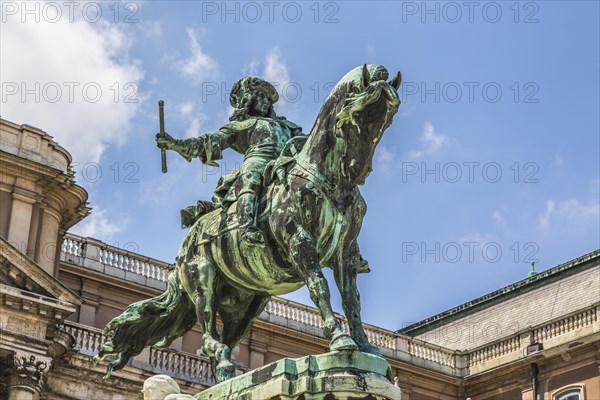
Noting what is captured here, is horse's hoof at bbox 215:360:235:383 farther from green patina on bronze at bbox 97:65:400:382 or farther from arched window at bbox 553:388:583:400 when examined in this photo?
arched window at bbox 553:388:583:400

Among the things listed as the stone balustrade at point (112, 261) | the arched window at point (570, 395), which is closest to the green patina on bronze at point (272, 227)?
the stone balustrade at point (112, 261)

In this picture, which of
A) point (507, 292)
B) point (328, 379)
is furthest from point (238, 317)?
point (507, 292)

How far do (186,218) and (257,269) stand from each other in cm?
112

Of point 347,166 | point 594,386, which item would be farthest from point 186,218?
point 594,386

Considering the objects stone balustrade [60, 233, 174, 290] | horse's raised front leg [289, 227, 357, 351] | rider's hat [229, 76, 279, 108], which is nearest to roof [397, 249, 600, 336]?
stone balustrade [60, 233, 174, 290]

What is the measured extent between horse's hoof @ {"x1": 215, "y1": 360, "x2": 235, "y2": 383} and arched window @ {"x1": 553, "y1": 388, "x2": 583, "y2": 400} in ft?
106

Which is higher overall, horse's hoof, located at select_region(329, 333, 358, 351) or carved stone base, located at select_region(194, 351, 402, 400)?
horse's hoof, located at select_region(329, 333, 358, 351)

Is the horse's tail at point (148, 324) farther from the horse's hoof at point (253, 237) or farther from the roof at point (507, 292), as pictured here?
the roof at point (507, 292)

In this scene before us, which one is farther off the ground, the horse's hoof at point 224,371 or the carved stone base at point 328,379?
the horse's hoof at point 224,371

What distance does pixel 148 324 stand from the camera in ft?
35.7

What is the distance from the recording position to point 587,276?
46438 millimetres

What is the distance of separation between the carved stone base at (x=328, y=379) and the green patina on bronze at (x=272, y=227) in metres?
0.16

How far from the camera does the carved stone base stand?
9.02 meters

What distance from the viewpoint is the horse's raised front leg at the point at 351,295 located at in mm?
9930
